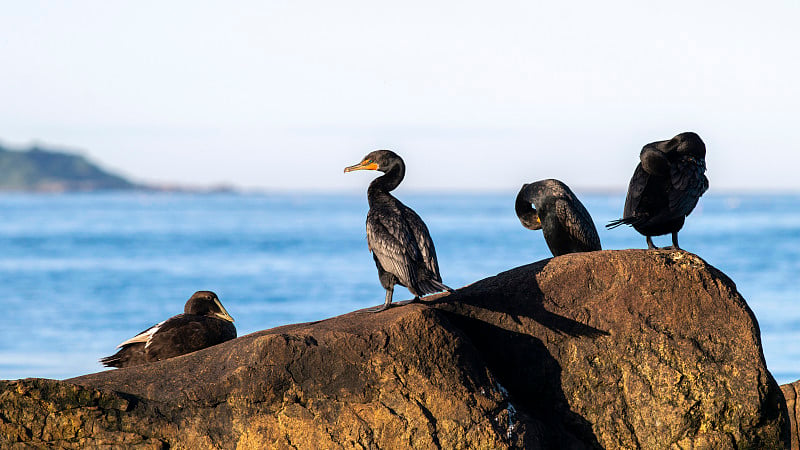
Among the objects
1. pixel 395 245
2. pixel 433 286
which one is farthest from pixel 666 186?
pixel 395 245

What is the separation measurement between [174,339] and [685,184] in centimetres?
400

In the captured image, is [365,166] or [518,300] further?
[365,166]

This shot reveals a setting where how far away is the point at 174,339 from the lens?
6930 mm

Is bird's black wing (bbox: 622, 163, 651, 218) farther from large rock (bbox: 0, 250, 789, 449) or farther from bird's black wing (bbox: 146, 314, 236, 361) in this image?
bird's black wing (bbox: 146, 314, 236, 361)

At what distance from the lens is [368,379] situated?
18.1 feet

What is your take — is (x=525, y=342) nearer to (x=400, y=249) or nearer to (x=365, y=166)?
(x=400, y=249)

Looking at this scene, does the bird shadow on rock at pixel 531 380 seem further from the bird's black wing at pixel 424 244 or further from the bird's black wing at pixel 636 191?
the bird's black wing at pixel 636 191

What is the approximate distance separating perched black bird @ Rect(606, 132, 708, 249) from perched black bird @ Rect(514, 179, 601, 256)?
599 mm

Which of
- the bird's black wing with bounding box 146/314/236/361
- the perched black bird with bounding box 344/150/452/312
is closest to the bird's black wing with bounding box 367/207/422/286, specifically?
the perched black bird with bounding box 344/150/452/312

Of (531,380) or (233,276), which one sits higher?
(233,276)

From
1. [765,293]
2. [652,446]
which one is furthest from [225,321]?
[765,293]

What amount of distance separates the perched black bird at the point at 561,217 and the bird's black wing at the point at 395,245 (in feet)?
5.41

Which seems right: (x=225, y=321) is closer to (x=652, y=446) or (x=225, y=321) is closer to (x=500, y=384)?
(x=500, y=384)

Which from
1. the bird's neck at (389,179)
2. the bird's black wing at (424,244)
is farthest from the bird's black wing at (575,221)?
the bird's black wing at (424,244)
